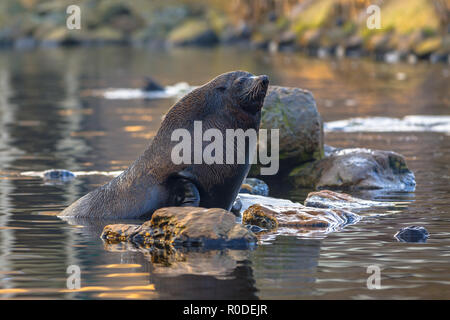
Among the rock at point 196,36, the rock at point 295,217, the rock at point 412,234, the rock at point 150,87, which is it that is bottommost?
the rock at point 412,234

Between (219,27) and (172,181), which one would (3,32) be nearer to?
(219,27)

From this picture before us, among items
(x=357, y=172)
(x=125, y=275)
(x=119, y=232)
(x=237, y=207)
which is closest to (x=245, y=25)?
(x=357, y=172)

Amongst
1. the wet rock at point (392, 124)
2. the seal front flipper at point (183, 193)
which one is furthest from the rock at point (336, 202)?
the wet rock at point (392, 124)

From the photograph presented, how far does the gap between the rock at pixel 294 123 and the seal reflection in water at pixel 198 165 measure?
478 centimetres

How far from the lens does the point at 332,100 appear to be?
34000 mm

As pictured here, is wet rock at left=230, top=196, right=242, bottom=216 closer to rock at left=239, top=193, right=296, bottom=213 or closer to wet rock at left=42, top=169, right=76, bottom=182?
rock at left=239, top=193, right=296, bottom=213

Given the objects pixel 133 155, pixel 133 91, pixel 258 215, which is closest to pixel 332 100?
pixel 133 91

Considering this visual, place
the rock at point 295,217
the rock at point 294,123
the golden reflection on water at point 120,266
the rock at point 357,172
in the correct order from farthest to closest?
the rock at point 294,123 → the rock at point 357,172 → the rock at point 295,217 → the golden reflection on water at point 120,266

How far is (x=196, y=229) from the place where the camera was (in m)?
11.1

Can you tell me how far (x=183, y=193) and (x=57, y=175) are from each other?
572 centimetres

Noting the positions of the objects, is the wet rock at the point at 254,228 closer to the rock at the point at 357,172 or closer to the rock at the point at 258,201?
the rock at the point at 258,201

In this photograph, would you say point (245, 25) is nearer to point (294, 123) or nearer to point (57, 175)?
point (294, 123)

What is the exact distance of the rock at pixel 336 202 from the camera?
14.2 metres
